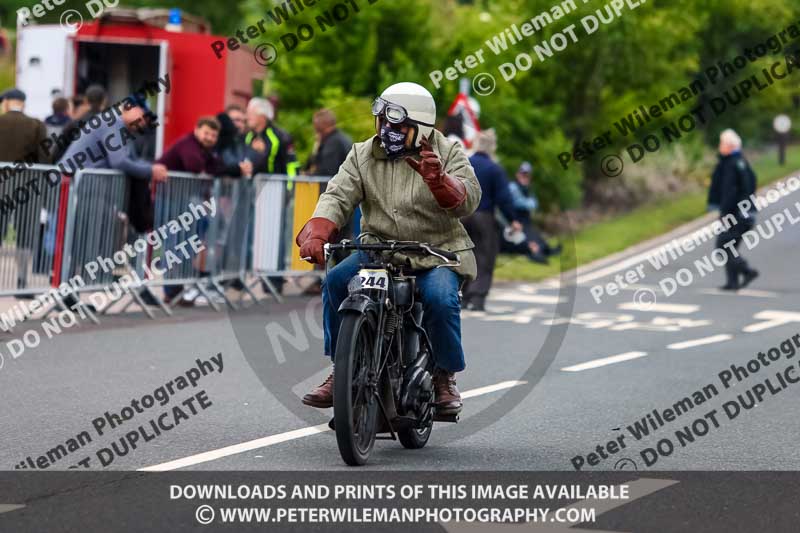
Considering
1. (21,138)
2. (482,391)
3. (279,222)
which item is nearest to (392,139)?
(482,391)

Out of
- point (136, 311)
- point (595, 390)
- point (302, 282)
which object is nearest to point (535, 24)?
point (302, 282)

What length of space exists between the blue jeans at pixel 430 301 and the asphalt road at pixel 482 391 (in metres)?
0.58

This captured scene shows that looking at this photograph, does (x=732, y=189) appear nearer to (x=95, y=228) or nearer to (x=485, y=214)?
(x=485, y=214)

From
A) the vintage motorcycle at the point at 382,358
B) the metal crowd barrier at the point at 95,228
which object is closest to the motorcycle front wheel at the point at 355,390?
the vintage motorcycle at the point at 382,358

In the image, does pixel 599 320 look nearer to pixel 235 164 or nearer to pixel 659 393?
pixel 235 164

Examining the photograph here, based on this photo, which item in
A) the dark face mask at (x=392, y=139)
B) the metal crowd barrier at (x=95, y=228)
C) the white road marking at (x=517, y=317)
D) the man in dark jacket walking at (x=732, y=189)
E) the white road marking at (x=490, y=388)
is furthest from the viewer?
the man in dark jacket walking at (x=732, y=189)

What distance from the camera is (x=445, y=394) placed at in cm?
802

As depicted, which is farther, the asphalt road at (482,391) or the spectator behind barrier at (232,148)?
the spectator behind barrier at (232,148)

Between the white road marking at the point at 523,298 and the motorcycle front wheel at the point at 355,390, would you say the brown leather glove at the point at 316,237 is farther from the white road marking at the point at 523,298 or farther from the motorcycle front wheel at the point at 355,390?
the white road marking at the point at 523,298

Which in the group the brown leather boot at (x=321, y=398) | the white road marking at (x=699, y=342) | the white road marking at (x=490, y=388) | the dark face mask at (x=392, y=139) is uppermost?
the dark face mask at (x=392, y=139)

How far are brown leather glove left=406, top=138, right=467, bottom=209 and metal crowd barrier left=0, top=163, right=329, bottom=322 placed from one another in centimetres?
664

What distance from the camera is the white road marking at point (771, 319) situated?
15961 mm

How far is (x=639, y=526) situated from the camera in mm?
6141

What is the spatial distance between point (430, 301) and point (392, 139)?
0.80 m
